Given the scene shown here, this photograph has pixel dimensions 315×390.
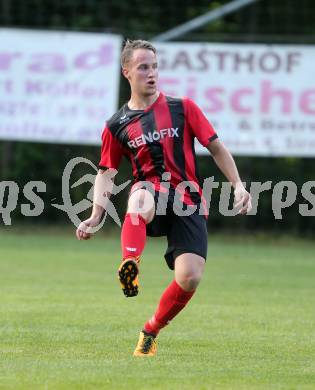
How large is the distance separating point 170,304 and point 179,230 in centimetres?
43

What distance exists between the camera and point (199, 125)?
20.4 feet

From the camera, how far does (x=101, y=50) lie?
16.1m

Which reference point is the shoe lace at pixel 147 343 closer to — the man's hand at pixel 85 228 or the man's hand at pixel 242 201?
the man's hand at pixel 85 228

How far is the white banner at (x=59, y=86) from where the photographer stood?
16.0 metres

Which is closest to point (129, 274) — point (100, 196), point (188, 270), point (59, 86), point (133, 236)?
point (133, 236)

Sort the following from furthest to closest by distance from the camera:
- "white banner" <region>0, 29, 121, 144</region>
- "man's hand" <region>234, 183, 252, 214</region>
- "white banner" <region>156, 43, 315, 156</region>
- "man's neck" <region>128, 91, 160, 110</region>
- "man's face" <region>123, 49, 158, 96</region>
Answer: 1. "white banner" <region>0, 29, 121, 144</region>
2. "white banner" <region>156, 43, 315, 156</region>
3. "man's neck" <region>128, 91, 160, 110</region>
4. "man's face" <region>123, 49, 158, 96</region>
5. "man's hand" <region>234, 183, 252, 214</region>

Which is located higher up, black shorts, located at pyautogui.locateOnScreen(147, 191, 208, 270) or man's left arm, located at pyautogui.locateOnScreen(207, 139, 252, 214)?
man's left arm, located at pyautogui.locateOnScreen(207, 139, 252, 214)

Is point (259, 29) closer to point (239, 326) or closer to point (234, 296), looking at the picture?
point (234, 296)

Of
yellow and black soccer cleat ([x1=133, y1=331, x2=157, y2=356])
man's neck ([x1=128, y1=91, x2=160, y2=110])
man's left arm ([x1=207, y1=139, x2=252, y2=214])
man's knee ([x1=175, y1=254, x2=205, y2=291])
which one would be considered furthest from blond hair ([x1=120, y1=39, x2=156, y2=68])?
yellow and black soccer cleat ([x1=133, y1=331, x2=157, y2=356])

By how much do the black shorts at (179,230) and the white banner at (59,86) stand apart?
9.83 m

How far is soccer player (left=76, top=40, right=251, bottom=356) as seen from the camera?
604 centimetres

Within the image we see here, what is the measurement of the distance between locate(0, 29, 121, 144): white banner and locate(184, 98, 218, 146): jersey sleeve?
969 centimetres

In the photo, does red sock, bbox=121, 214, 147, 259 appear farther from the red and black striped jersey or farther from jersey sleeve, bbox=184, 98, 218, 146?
jersey sleeve, bbox=184, 98, 218, 146

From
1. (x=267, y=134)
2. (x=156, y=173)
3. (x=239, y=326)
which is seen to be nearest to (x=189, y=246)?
(x=156, y=173)
